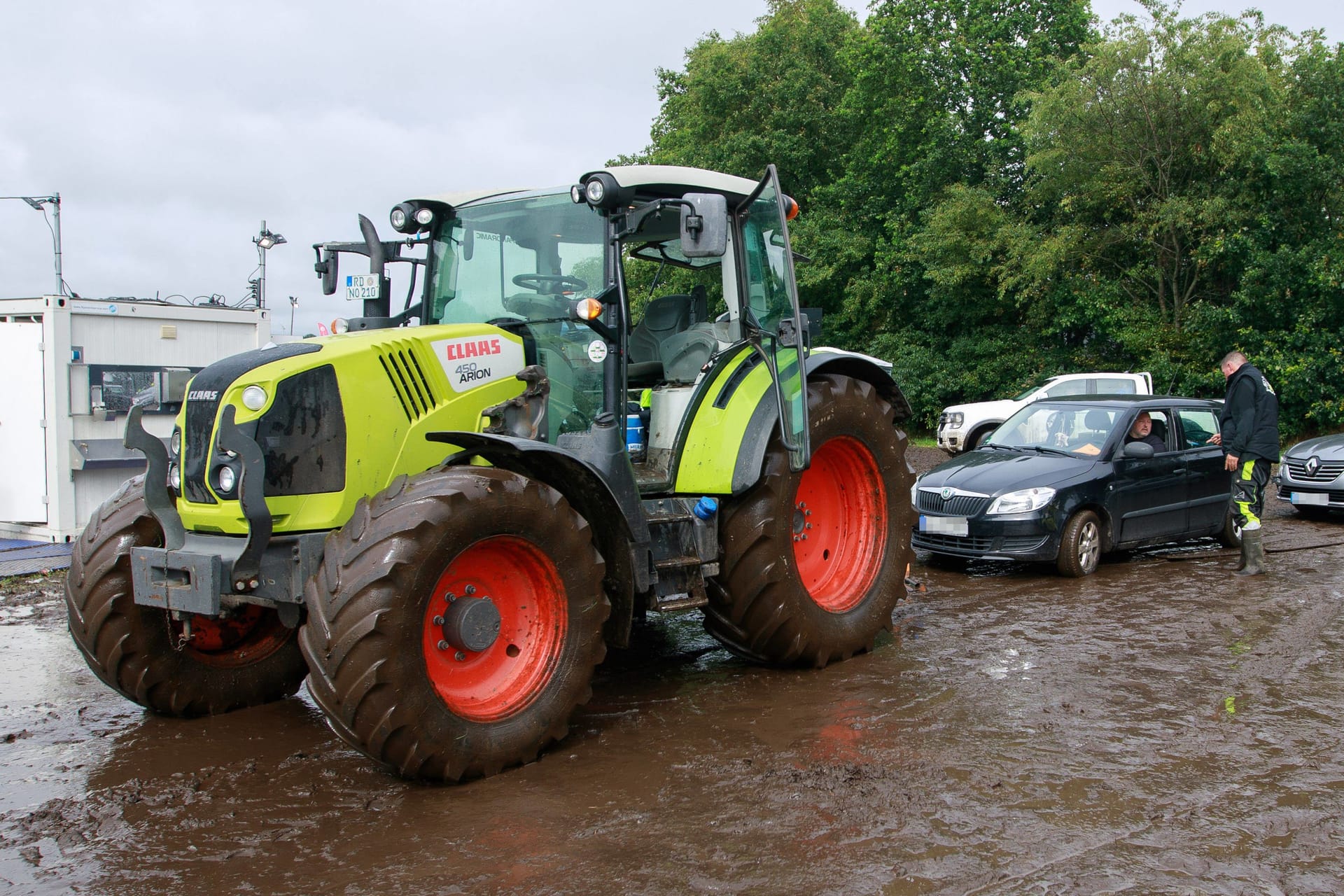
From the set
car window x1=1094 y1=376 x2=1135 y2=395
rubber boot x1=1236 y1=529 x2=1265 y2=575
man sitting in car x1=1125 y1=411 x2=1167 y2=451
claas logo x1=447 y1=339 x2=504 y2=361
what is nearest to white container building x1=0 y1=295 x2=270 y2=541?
claas logo x1=447 y1=339 x2=504 y2=361

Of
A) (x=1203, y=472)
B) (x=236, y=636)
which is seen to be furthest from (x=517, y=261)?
(x=1203, y=472)

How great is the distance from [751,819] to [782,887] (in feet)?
1.76

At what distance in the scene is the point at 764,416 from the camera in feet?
19.1

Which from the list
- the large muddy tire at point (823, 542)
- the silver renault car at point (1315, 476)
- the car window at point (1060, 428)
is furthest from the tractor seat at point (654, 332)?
the silver renault car at point (1315, 476)

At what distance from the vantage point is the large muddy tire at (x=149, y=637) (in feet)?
16.2

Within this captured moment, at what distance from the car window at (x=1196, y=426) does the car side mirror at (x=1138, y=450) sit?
812 mm

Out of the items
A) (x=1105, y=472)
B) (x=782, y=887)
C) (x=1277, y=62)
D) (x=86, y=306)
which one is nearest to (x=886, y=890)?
(x=782, y=887)

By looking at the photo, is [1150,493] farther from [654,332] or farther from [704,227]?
[704,227]

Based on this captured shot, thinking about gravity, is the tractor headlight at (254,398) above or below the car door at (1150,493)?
above

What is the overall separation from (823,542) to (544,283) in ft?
7.93

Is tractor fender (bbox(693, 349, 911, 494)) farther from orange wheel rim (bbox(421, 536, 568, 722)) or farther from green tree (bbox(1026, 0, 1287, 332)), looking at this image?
green tree (bbox(1026, 0, 1287, 332))

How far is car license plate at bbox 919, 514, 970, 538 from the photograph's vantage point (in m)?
9.03

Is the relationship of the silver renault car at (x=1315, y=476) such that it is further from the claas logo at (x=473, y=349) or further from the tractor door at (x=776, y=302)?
the claas logo at (x=473, y=349)

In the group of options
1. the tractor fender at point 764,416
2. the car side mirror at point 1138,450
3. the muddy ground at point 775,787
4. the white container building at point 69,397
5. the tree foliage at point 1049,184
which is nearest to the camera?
the muddy ground at point 775,787
